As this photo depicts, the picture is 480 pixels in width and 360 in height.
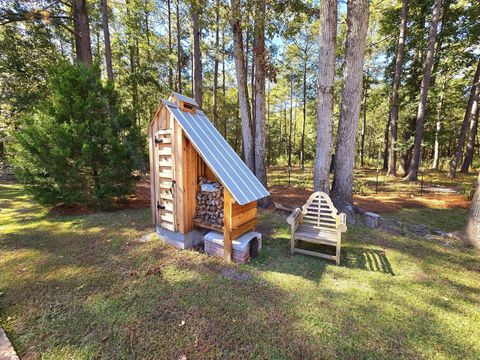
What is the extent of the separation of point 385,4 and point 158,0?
536 inches

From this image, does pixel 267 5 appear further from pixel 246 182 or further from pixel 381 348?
pixel 381 348

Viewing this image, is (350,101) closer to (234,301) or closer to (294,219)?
(294,219)

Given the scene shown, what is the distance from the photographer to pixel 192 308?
2.54 metres

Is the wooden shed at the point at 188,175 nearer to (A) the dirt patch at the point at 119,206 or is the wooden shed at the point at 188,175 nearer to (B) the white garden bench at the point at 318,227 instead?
(B) the white garden bench at the point at 318,227

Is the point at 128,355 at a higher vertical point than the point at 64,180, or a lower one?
lower

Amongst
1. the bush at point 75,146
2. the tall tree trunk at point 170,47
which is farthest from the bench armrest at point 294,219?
A: the tall tree trunk at point 170,47

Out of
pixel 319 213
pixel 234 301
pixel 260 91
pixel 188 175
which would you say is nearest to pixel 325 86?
pixel 260 91

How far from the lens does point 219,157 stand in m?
3.79

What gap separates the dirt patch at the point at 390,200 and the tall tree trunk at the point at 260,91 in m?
1.27

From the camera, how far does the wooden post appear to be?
343 centimetres

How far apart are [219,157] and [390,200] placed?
22.9ft

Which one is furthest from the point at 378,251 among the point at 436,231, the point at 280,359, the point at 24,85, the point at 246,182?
the point at 24,85

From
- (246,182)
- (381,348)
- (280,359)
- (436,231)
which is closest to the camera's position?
(280,359)

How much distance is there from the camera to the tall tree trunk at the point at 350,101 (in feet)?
16.3
